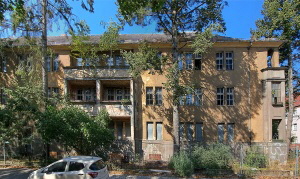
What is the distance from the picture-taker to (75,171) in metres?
9.28

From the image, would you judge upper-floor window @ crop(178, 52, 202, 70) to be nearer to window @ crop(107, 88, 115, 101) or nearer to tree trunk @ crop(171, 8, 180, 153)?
tree trunk @ crop(171, 8, 180, 153)

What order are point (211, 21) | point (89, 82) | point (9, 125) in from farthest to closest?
point (89, 82), point (211, 21), point (9, 125)

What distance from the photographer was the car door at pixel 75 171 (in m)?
9.15

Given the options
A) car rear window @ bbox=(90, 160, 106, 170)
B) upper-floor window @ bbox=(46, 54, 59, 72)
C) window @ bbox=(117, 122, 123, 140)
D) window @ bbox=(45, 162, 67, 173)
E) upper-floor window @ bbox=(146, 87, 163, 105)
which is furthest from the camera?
upper-floor window @ bbox=(46, 54, 59, 72)

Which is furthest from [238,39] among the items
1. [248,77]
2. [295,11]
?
[295,11]

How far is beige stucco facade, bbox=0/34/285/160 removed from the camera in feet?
64.1

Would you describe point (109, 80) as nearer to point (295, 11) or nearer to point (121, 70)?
point (121, 70)

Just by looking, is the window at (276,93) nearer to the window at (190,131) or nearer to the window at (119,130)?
the window at (190,131)

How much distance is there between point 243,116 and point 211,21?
8727mm

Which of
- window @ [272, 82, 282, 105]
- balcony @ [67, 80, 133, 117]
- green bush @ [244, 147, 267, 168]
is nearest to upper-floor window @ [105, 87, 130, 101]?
balcony @ [67, 80, 133, 117]

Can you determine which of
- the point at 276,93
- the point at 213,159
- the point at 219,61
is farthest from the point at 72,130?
the point at 276,93

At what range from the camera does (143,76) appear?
68.3ft

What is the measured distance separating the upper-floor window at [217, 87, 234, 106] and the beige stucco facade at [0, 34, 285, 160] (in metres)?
0.25

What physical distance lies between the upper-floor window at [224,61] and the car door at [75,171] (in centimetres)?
1548
